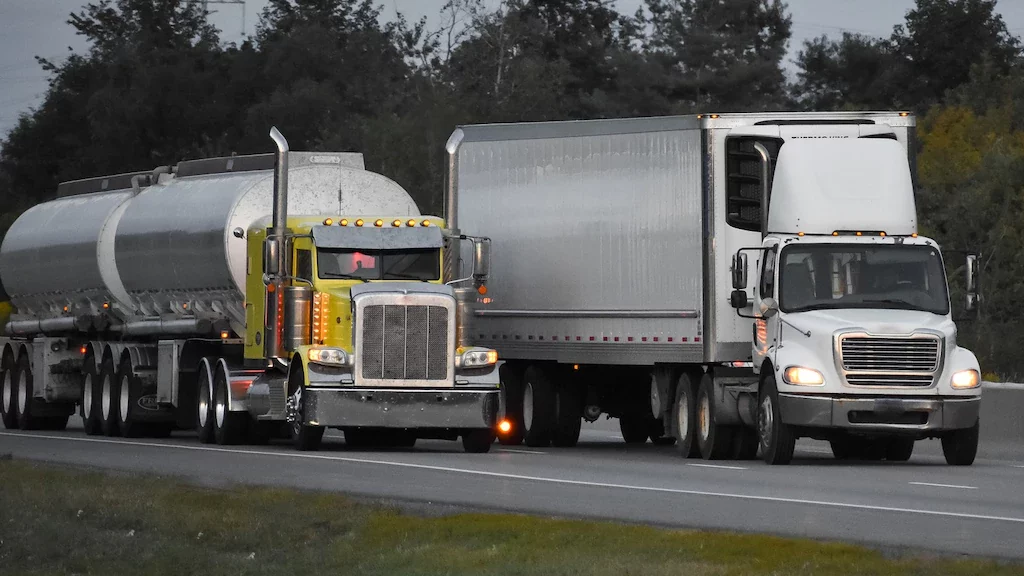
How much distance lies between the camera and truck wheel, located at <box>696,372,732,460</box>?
80.6 ft

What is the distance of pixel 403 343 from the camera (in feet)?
83.9

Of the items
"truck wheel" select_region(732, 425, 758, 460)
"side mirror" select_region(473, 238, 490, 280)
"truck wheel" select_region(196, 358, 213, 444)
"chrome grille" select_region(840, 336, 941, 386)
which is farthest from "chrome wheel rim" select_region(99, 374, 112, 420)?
"chrome grille" select_region(840, 336, 941, 386)

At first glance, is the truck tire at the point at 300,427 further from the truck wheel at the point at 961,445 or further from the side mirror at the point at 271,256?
the truck wheel at the point at 961,445

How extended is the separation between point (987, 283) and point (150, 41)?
72677 millimetres

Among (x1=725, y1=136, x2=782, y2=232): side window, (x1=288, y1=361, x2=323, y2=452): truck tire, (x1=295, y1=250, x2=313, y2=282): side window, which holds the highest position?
(x1=725, y1=136, x2=782, y2=232): side window

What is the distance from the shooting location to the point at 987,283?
48250 millimetres

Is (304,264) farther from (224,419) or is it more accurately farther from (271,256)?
(224,419)

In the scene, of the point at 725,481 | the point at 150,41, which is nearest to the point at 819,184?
the point at 725,481

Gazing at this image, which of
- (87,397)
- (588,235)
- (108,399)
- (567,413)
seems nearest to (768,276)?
(588,235)

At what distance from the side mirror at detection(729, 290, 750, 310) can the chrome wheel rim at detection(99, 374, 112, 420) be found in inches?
482

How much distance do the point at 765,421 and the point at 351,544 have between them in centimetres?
1003

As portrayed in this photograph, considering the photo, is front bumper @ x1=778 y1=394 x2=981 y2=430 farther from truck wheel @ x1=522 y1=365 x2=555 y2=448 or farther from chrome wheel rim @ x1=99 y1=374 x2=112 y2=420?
chrome wheel rim @ x1=99 y1=374 x2=112 y2=420

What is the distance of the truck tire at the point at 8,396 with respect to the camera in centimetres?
3656

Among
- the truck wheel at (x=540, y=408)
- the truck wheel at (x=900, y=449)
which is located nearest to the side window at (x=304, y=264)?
the truck wheel at (x=540, y=408)
